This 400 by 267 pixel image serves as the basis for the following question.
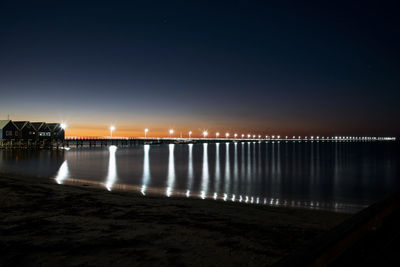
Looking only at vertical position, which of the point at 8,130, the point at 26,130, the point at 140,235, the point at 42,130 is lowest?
the point at 140,235

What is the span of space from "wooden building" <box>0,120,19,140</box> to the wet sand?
66.5m

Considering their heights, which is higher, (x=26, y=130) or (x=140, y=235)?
(x=26, y=130)

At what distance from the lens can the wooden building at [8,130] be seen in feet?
223

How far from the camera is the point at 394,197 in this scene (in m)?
4.76

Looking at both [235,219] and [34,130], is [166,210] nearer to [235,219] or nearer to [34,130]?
[235,219]

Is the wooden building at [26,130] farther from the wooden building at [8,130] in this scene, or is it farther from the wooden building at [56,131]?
the wooden building at [56,131]

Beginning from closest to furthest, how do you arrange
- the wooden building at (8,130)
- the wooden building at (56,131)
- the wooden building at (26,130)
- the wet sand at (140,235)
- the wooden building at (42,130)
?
the wet sand at (140,235) < the wooden building at (8,130) < the wooden building at (26,130) < the wooden building at (42,130) < the wooden building at (56,131)

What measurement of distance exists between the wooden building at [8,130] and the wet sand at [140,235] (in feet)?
218

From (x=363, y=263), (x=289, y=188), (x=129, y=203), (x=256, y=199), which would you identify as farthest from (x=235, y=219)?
(x=289, y=188)

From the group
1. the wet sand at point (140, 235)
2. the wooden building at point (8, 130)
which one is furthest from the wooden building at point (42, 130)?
the wet sand at point (140, 235)

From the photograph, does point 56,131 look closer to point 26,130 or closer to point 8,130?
point 26,130

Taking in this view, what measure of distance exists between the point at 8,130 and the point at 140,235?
73760 millimetres

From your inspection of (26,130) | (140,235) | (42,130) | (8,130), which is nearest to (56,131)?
(42,130)

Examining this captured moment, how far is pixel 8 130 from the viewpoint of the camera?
226 ft
